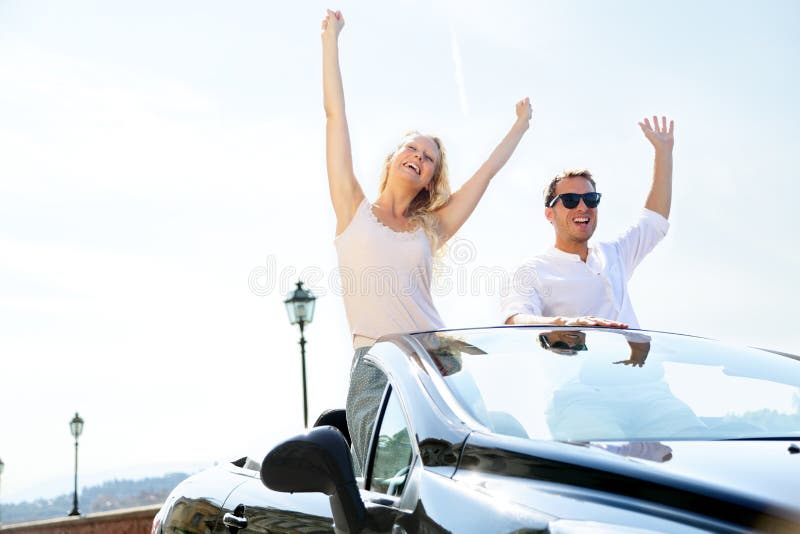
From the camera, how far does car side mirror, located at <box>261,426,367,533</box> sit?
2346 mm

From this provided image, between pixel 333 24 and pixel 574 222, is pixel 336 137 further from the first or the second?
pixel 574 222

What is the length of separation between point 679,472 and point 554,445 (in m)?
0.33

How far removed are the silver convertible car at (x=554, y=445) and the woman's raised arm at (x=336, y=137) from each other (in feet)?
5.33

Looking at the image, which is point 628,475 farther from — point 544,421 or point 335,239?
point 335,239

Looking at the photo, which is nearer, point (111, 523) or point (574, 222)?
point (574, 222)

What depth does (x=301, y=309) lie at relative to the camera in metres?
16.1

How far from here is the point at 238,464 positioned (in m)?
3.89

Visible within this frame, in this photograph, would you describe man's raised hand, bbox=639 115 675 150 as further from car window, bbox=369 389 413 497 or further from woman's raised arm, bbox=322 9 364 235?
car window, bbox=369 389 413 497

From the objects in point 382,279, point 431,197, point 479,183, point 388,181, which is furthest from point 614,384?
point 479,183

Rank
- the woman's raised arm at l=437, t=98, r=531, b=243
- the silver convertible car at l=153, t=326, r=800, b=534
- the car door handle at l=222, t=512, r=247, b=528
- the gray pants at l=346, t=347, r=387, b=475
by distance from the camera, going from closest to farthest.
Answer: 1. the silver convertible car at l=153, t=326, r=800, b=534
2. the gray pants at l=346, t=347, r=387, b=475
3. the car door handle at l=222, t=512, r=247, b=528
4. the woman's raised arm at l=437, t=98, r=531, b=243

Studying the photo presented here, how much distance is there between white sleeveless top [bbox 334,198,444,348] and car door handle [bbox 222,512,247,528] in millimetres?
1028

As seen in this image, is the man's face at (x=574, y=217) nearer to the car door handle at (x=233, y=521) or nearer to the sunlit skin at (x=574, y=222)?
the sunlit skin at (x=574, y=222)

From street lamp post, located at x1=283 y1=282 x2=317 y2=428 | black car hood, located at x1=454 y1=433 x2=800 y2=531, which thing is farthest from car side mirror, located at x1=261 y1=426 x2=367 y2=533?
street lamp post, located at x1=283 y1=282 x2=317 y2=428

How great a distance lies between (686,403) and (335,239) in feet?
7.29
